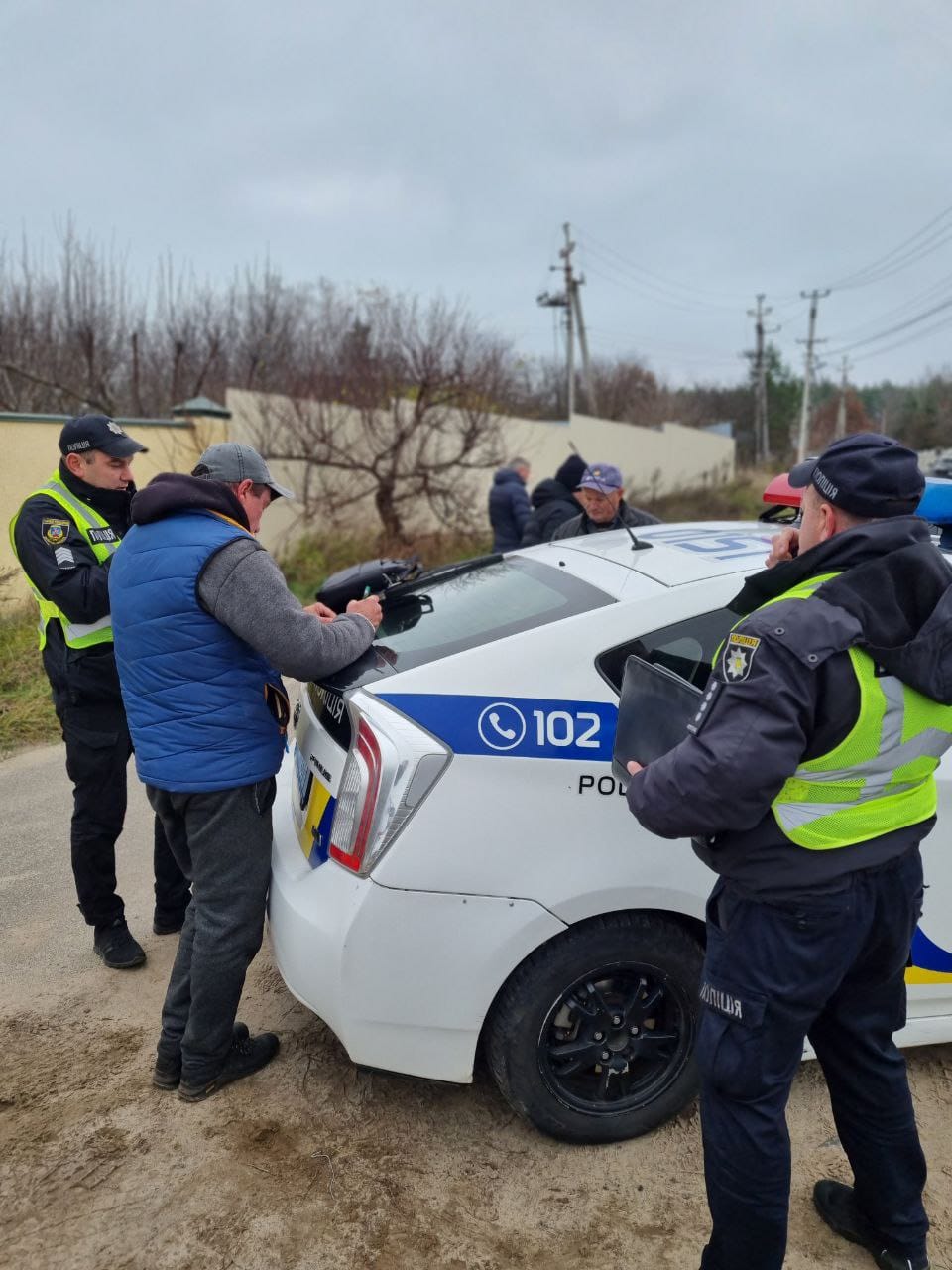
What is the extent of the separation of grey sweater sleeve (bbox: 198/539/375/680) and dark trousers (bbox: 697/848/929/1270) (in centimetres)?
118

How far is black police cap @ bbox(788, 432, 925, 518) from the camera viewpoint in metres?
1.79

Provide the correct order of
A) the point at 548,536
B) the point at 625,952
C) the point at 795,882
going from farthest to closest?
the point at 548,536
the point at 625,952
the point at 795,882

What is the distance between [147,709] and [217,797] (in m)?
0.31

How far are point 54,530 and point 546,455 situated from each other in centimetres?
1581

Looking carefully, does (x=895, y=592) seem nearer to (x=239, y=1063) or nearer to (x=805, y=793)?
(x=805, y=793)

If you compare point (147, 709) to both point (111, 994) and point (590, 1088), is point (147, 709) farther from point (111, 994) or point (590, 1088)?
point (590, 1088)

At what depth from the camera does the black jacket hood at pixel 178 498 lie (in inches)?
98.0

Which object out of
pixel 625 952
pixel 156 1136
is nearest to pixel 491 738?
pixel 625 952

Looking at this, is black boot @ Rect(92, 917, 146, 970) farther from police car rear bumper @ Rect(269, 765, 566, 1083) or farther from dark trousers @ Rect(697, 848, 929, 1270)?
dark trousers @ Rect(697, 848, 929, 1270)

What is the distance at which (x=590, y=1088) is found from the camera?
8.08ft

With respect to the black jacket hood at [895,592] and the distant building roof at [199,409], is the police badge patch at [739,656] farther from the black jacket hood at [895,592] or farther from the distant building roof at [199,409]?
the distant building roof at [199,409]

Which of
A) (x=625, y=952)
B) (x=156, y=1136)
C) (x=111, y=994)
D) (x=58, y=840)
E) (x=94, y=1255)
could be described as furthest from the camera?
(x=58, y=840)

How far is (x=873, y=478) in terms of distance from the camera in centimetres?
179

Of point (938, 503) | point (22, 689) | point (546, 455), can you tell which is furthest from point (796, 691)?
point (546, 455)
